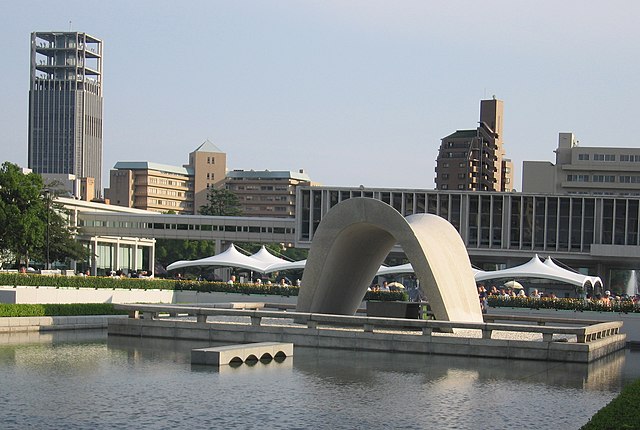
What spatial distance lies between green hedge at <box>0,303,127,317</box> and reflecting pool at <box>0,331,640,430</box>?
4.51 m

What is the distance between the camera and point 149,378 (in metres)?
21.1

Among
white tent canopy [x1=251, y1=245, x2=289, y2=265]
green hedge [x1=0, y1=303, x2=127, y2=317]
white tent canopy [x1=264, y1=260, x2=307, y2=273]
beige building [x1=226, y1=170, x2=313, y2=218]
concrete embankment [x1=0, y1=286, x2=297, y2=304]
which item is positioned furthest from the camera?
beige building [x1=226, y1=170, x2=313, y2=218]

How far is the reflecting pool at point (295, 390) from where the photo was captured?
16500mm

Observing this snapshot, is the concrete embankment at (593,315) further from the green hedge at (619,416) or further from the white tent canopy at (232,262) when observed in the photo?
the green hedge at (619,416)

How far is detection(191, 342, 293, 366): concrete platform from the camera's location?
23.6m

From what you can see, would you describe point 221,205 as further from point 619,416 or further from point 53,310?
point 619,416

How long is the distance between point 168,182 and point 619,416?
170 m

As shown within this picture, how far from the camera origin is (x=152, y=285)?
50781 millimetres

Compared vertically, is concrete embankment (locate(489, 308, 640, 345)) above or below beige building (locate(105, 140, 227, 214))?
below

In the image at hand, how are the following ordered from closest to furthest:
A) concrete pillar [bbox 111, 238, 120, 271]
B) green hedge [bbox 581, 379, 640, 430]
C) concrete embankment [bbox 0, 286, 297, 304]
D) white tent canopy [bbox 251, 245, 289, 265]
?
green hedge [bbox 581, 379, 640, 430]
concrete embankment [bbox 0, 286, 297, 304]
white tent canopy [bbox 251, 245, 289, 265]
concrete pillar [bbox 111, 238, 120, 271]

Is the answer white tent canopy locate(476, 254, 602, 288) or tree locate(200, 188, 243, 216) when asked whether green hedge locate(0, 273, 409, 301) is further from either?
tree locate(200, 188, 243, 216)

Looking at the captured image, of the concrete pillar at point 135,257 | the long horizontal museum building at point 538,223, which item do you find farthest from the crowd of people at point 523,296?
the concrete pillar at point 135,257

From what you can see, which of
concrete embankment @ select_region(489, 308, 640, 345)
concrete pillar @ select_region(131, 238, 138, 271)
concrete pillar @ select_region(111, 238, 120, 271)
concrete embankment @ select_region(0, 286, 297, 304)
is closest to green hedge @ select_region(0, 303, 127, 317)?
concrete embankment @ select_region(0, 286, 297, 304)

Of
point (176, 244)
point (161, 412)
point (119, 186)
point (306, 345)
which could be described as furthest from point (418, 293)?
point (119, 186)
